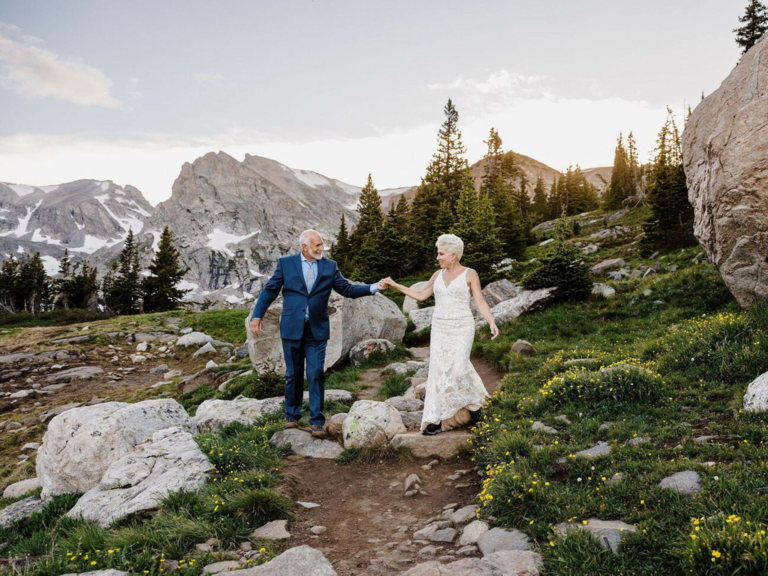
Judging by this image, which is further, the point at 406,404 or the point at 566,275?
the point at 566,275

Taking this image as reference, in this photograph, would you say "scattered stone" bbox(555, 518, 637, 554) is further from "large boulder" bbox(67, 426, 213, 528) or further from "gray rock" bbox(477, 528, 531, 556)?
"large boulder" bbox(67, 426, 213, 528)

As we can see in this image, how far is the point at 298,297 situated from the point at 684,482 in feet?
21.0

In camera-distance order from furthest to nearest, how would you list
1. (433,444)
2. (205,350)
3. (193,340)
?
(193,340)
(205,350)
(433,444)

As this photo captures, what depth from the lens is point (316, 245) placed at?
8.34 metres

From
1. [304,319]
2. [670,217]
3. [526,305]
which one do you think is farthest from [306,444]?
[670,217]

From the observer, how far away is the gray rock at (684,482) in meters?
4.33

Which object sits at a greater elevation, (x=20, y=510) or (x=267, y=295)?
(x=267, y=295)

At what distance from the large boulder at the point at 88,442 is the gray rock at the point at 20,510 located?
0.23 metres

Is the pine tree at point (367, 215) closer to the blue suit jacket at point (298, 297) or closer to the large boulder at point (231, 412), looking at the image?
the large boulder at point (231, 412)

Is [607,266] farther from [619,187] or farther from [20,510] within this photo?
[619,187]

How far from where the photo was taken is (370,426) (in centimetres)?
765

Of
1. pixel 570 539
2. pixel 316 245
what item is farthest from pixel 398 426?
pixel 570 539

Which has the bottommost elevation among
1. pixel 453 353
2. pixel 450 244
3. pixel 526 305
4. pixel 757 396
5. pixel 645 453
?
pixel 645 453

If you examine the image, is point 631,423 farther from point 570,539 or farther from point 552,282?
point 552,282
